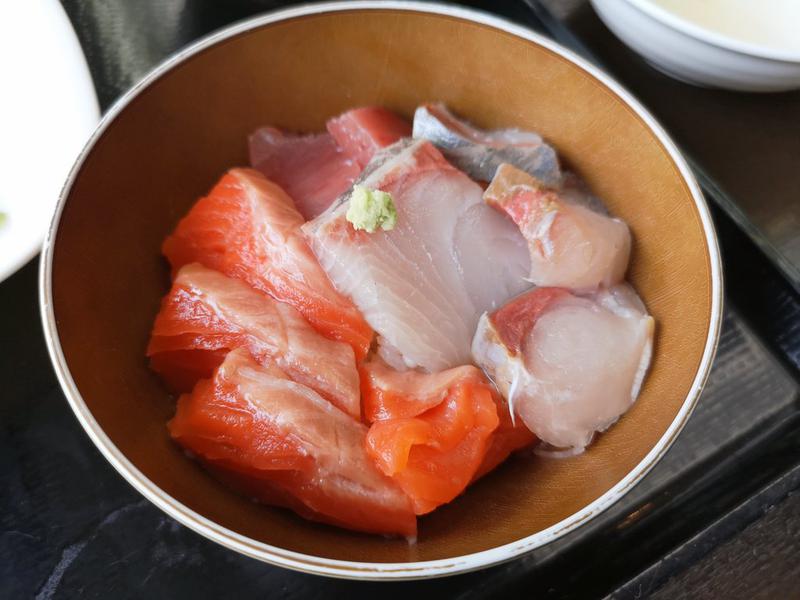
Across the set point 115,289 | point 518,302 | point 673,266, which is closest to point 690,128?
point 673,266

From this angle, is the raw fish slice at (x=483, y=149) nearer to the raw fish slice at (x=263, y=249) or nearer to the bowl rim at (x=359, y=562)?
the bowl rim at (x=359, y=562)

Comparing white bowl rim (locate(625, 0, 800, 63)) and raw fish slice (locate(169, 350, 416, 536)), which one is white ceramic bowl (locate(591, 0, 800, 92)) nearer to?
white bowl rim (locate(625, 0, 800, 63))

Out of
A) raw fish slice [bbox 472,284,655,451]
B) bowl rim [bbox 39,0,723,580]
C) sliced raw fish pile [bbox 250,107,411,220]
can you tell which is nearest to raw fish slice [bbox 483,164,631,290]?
raw fish slice [bbox 472,284,655,451]

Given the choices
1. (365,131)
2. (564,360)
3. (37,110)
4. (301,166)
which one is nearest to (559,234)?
(564,360)

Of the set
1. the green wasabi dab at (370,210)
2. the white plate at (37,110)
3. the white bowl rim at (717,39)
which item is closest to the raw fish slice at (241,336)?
the green wasabi dab at (370,210)

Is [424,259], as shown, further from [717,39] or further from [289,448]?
[717,39]

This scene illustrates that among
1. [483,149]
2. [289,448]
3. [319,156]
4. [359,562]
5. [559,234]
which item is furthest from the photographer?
[319,156]

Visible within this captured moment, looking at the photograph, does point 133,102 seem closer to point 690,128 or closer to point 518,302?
point 518,302
